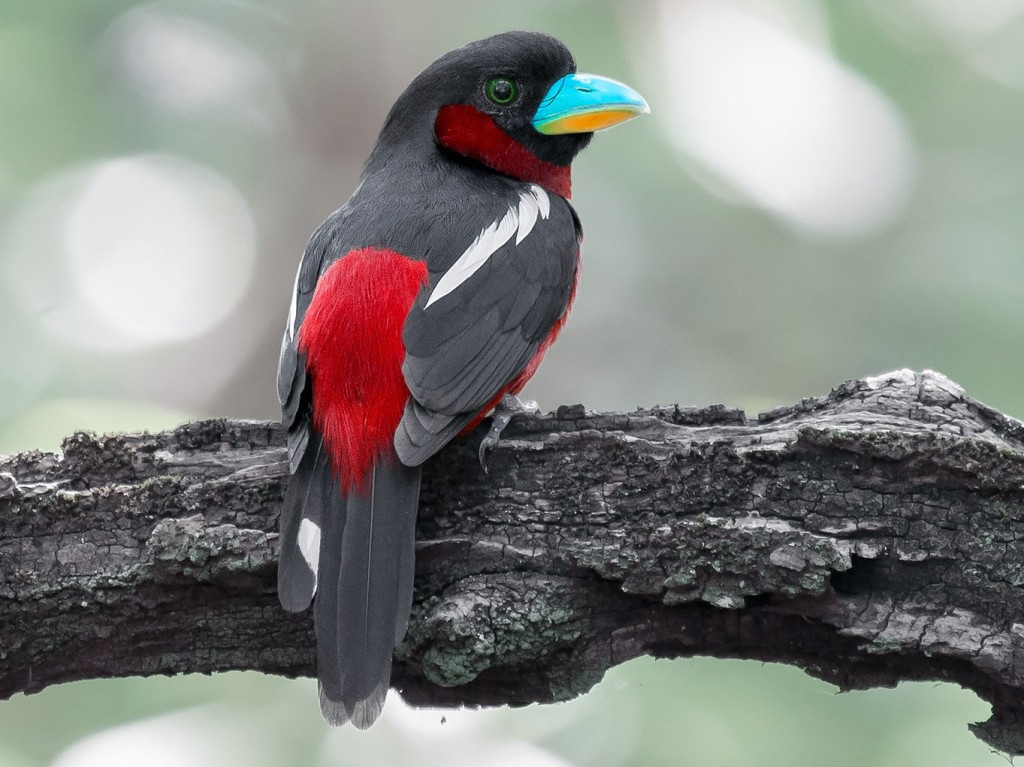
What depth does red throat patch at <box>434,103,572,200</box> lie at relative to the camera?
171 inches

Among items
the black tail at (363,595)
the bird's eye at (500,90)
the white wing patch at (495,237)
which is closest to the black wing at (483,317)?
the white wing patch at (495,237)

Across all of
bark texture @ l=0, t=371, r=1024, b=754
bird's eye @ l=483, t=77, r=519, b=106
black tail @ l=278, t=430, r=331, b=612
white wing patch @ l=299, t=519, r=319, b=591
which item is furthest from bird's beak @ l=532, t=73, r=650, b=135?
white wing patch @ l=299, t=519, r=319, b=591

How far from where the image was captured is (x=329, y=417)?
3.24m

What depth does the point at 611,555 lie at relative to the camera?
2947 mm

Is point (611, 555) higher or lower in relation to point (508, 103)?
lower

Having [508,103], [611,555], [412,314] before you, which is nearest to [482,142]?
[508,103]

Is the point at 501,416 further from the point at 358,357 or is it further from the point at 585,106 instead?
the point at 585,106

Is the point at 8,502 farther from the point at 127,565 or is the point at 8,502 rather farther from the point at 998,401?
the point at 998,401

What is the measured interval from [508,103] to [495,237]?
787 millimetres

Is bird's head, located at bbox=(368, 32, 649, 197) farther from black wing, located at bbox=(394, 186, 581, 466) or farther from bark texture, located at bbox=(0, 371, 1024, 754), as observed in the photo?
bark texture, located at bbox=(0, 371, 1024, 754)

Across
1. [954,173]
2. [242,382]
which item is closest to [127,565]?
[242,382]

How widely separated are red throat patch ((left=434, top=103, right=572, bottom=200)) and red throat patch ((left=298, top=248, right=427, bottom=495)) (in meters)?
0.96

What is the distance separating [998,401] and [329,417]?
346cm

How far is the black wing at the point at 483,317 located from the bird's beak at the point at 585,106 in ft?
1.13
